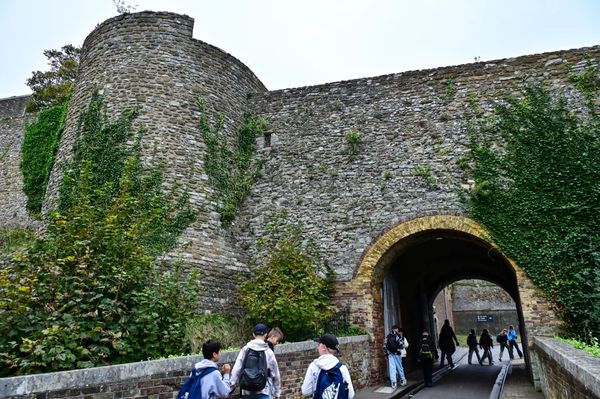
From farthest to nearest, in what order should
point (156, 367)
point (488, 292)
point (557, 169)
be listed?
point (488, 292)
point (557, 169)
point (156, 367)

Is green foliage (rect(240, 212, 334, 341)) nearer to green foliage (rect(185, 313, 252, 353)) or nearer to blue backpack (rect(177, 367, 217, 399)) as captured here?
green foliage (rect(185, 313, 252, 353))

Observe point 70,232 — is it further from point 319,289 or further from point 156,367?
point 319,289

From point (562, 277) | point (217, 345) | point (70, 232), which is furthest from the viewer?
point (562, 277)

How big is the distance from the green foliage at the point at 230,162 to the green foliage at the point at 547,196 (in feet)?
19.5

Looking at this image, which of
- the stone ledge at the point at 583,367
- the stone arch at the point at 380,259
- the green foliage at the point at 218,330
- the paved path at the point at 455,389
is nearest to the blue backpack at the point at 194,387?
the stone ledge at the point at 583,367

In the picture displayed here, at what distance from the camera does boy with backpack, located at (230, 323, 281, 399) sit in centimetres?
466

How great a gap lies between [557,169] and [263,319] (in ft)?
24.0

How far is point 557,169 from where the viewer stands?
33.1 feet

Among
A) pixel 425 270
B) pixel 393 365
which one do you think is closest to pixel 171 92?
pixel 393 365

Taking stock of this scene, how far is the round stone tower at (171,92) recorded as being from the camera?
36.0 feet

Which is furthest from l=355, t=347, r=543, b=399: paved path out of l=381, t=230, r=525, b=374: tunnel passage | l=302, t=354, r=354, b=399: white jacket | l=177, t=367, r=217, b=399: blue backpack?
l=177, t=367, r=217, b=399: blue backpack

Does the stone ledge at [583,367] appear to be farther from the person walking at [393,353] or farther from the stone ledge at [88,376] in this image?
the person walking at [393,353]

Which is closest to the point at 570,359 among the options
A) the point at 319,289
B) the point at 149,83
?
the point at 319,289

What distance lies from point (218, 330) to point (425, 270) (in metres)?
11.5
